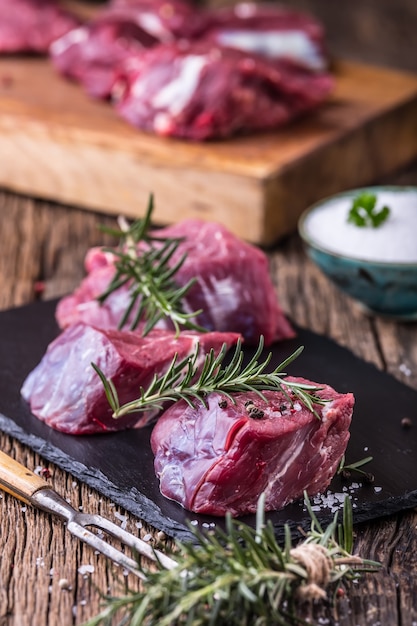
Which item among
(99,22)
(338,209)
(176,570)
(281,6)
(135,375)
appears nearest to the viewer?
(176,570)

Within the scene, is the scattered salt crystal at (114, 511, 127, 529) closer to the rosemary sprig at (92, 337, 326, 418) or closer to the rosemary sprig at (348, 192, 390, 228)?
the rosemary sprig at (92, 337, 326, 418)

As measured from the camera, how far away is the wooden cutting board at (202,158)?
153 inches

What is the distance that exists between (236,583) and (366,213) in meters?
1.68

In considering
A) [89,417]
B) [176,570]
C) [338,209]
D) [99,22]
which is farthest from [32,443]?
[99,22]

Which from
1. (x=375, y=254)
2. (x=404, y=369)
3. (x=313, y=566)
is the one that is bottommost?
(x=404, y=369)

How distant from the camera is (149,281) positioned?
2816mm

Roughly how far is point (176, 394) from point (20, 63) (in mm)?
3084

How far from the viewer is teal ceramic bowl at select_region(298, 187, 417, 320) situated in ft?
10.5

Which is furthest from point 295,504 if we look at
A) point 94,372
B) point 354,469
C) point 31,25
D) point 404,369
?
point 31,25

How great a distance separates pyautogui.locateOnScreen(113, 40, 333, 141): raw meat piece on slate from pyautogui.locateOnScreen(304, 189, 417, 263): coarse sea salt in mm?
810

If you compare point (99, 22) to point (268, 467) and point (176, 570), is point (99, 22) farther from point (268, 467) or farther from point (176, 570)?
point (176, 570)

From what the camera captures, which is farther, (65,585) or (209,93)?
(209,93)

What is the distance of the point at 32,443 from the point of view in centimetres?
253

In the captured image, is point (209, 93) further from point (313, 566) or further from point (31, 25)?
point (313, 566)
